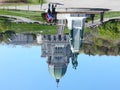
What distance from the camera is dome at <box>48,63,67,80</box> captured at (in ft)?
154

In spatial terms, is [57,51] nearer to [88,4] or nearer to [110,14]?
[88,4]

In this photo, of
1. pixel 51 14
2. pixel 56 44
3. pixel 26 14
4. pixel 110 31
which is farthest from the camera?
pixel 56 44

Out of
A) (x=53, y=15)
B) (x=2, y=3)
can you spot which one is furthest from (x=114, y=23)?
(x=2, y=3)

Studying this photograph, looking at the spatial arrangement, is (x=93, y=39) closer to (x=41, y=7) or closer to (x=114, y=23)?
(x=114, y=23)

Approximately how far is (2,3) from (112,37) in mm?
9507

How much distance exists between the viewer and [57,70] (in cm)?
4894

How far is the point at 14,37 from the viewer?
48500 millimetres

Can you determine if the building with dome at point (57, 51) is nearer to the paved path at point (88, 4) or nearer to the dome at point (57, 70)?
the dome at point (57, 70)

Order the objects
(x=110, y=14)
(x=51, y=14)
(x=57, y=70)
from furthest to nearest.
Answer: (x=110, y=14), (x=57, y=70), (x=51, y=14)

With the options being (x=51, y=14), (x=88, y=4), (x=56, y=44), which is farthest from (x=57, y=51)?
(x=88, y=4)

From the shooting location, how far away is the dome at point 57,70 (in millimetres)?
46969

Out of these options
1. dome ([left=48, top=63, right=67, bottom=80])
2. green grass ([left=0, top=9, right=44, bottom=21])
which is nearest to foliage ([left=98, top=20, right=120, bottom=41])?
dome ([left=48, top=63, right=67, bottom=80])

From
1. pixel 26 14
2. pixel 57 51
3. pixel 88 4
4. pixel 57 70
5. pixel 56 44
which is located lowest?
pixel 57 70

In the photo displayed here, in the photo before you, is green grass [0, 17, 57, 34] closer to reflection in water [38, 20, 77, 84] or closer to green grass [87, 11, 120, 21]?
reflection in water [38, 20, 77, 84]
